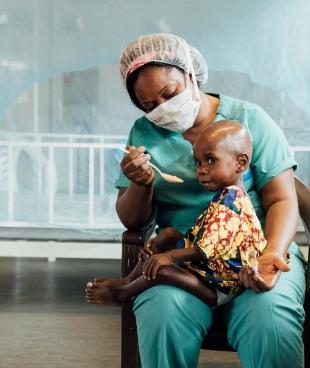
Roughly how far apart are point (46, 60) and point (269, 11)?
4.39 ft

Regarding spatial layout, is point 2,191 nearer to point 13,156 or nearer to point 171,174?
point 13,156

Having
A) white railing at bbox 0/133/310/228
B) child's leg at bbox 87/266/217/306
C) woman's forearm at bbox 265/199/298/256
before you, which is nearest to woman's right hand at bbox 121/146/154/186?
child's leg at bbox 87/266/217/306

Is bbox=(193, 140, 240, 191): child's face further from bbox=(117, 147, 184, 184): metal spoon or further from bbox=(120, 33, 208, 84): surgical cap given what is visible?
bbox=(120, 33, 208, 84): surgical cap

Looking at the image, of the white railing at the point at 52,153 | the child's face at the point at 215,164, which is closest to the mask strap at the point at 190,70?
the child's face at the point at 215,164

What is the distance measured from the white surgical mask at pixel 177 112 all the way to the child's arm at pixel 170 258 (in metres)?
0.39

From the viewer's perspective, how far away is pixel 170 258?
1.42 meters

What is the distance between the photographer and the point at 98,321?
2.87m

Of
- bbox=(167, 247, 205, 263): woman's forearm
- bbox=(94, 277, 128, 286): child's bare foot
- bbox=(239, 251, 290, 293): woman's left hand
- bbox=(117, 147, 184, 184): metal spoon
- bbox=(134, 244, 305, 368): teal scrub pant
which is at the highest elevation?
bbox=(117, 147, 184, 184): metal spoon

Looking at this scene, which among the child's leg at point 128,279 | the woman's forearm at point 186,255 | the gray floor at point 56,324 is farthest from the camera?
the gray floor at point 56,324

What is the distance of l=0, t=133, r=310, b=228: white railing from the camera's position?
3447 millimetres

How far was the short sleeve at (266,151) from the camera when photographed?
1.63m

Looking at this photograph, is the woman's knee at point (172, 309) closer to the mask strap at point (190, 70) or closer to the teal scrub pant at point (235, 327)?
the teal scrub pant at point (235, 327)

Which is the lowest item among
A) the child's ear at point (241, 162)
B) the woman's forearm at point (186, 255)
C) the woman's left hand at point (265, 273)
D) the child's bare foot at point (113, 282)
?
the child's bare foot at point (113, 282)

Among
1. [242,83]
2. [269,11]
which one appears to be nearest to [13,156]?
[242,83]
